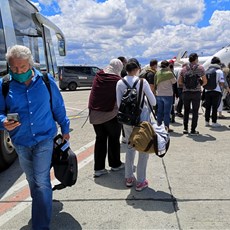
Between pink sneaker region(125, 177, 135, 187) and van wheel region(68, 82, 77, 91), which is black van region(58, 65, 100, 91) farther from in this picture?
pink sneaker region(125, 177, 135, 187)

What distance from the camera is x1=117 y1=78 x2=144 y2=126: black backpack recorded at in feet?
13.1

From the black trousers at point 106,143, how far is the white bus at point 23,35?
157 centimetres

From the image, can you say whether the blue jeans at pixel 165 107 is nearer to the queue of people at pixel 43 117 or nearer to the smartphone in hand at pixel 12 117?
the queue of people at pixel 43 117

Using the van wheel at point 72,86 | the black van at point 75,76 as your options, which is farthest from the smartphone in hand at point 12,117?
the van wheel at point 72,86

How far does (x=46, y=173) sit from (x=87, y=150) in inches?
130

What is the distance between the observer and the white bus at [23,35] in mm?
5065

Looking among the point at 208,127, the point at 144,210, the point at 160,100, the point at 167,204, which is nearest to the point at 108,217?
the point at 144,210

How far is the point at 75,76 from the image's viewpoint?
26328 millimetres

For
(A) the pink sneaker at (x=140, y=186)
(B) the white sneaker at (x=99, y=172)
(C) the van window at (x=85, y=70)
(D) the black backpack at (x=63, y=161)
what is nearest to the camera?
(D) the black backpack at (x=63, y=161)

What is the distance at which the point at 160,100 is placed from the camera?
23.7 feet

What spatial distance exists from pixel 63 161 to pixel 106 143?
152cm

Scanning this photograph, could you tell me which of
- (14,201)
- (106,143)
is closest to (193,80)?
(106,143)

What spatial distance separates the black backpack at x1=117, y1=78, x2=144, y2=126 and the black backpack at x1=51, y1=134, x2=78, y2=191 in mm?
961

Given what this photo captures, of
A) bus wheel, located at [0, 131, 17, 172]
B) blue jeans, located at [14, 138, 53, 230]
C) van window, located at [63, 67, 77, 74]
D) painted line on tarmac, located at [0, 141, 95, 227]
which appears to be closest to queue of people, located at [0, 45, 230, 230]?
blue jeans, located at [14, 138, 53, 230]
